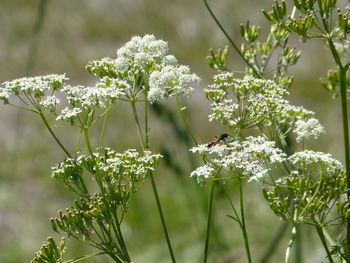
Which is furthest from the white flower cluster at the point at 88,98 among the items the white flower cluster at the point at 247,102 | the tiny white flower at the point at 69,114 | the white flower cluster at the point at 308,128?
the white flower cluster at the point at 308,128

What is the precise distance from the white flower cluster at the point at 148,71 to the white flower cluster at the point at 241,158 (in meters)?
0.45

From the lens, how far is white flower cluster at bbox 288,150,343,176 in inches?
153

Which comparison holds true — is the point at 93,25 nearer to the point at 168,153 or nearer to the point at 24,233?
the point at 24,233

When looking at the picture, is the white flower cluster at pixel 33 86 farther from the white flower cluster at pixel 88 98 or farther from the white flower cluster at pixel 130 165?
the white flower cluster at pixel 130 165

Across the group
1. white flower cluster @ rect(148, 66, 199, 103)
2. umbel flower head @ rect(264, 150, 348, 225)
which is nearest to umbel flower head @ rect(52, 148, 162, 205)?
white flower cluster @ rect(148, 66, 199, 103)

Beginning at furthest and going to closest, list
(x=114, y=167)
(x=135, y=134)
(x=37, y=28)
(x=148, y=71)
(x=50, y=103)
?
1. (x=135, y=134)
2. (x=37, y=28)
3. (x=148, y=71)
4. (x=50, y=103)
5. (x=114, y=167)

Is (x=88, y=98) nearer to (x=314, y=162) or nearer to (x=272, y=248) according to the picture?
(x=314, y=162)

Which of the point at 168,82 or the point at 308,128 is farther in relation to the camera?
the point at 308,128

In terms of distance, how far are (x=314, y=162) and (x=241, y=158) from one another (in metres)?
0.52

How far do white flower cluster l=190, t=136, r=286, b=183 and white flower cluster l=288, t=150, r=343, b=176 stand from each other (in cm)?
18

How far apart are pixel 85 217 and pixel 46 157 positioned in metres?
22.5

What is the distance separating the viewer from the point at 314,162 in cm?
394

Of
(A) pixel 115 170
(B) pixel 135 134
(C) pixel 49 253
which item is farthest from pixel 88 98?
(B) pixel 135 134

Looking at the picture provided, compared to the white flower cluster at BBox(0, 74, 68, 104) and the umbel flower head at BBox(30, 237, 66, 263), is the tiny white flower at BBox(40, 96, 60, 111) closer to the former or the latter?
the white flower cluster at BBox(0, 74, 68, 104)
